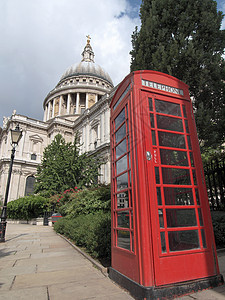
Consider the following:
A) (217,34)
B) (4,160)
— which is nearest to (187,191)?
(217,34)

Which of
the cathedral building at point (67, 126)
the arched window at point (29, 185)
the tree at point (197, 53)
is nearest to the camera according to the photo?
the tree at point (197, 53)

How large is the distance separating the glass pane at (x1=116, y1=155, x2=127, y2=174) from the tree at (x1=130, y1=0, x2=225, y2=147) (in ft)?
19.3

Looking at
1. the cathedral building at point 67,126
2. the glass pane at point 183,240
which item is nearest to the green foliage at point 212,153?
the glass pane at point 183,240

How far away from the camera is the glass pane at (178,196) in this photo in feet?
9.63

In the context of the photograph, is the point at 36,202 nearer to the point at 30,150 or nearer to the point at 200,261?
the point at 200,261

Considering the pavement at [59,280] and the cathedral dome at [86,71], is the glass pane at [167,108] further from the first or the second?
the cathedral dome at [86,71]

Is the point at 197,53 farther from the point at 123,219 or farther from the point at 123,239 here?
the point at 123,239

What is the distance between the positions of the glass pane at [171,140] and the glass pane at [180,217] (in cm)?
103

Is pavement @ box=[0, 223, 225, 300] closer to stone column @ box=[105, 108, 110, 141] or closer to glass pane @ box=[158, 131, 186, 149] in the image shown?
glass pane @ box=[158, 131, 186, 149]

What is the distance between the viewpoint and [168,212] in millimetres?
2879

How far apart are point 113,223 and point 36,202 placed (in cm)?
1612

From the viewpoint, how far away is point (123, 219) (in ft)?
10.7

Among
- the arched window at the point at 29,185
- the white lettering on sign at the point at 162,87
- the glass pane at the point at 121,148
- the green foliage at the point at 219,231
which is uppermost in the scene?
the arched window at the point at 29,185

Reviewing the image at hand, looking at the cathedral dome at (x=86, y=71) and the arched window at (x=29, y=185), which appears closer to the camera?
the arched window at (x=29, y=185)
